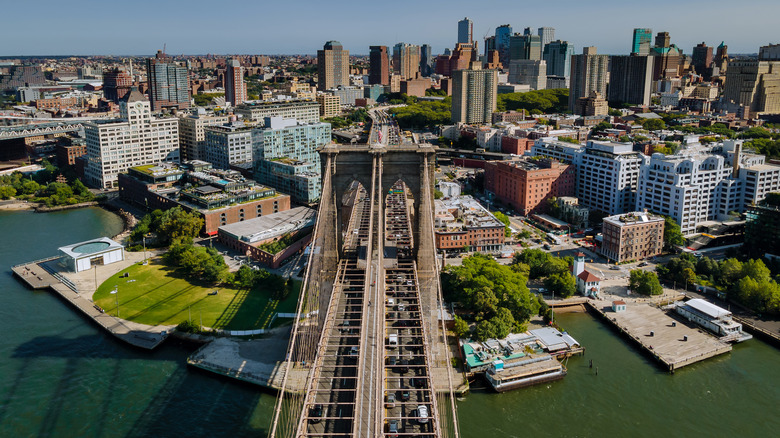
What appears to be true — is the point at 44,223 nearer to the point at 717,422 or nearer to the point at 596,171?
the point at 596,171

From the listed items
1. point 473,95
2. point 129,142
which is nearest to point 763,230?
point 129,142

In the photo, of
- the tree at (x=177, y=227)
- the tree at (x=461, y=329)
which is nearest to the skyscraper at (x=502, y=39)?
the tree at (x=177, y=227)

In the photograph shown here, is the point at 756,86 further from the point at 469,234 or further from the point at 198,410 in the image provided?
the point at 198,410

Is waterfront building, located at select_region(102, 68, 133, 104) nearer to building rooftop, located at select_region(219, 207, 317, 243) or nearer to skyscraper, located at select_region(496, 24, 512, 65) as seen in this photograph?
building rooftop, located at select_region(219, 207, 317, 243)

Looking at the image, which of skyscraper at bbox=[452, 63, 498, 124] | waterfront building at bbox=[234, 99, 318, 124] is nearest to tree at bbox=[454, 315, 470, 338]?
waterfront building at bbox=[234, 99, 318, 124]

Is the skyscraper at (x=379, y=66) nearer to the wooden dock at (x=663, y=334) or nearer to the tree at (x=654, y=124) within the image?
the tree at (x=654, y=124)
